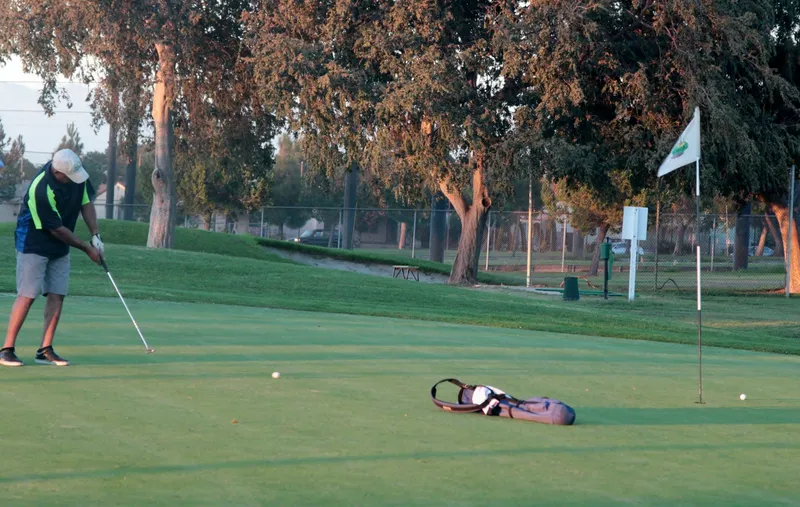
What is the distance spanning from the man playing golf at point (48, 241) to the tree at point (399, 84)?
20.3 metres

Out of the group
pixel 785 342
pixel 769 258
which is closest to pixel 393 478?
pixel 785 342

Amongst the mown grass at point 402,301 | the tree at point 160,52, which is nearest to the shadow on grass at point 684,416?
the mown grass at point 402,301

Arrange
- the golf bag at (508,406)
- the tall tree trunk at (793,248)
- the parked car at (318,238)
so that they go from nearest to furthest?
the golf bag at (508,406) < the tall tree trunk at (793,248) < the parked car at (318,238)

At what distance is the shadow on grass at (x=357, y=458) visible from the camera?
523cm

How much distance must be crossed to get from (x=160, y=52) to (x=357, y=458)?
3099 cm

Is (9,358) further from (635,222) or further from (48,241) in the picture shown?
(635,222)

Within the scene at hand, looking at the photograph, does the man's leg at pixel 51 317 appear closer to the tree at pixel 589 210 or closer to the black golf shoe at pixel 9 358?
the black golf shoe at pixel 9 358

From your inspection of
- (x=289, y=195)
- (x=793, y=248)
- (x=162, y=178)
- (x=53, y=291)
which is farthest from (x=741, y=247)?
(x=53, y=291)

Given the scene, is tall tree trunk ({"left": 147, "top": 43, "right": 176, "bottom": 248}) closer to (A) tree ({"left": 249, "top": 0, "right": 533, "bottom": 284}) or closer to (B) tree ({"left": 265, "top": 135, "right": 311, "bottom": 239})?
(A) tree ({"left": 249, "top": 0, "right": 533, "bottom": 284})

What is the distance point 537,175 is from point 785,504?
2570 cm

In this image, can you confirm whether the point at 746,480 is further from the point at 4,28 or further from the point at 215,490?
the point at 4,28

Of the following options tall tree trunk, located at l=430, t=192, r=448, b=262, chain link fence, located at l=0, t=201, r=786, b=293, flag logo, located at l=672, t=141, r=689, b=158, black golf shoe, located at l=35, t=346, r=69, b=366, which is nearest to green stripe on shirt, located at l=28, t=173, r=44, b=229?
black golf shoe, located at l=35, t=346, r=69, b=366

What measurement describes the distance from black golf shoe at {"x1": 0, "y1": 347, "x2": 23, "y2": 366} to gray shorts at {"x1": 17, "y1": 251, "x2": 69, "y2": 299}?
1.65 feet

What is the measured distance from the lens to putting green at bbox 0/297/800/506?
5.20m
